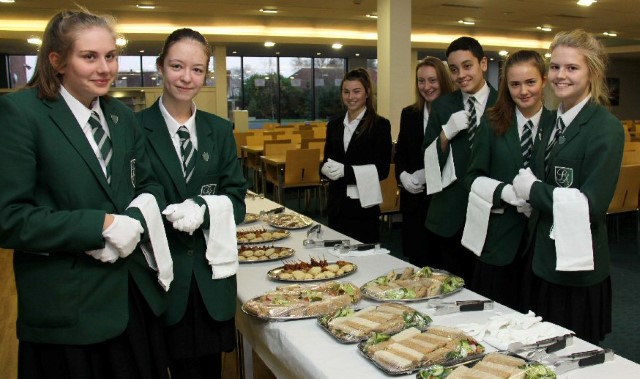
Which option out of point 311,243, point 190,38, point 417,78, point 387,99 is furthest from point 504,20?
point 190,38

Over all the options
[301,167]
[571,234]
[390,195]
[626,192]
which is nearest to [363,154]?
[571,234]

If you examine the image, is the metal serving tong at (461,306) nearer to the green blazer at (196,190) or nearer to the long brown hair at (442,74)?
the green blazer at (196,190)

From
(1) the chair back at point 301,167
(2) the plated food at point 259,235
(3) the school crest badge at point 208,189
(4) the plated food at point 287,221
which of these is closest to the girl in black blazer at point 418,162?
(4) the plated food at point 287,221

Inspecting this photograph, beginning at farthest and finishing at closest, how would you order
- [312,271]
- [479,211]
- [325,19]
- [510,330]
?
1. [325,19]
2. [479,211]
3. [312,271]
4. [510,330]

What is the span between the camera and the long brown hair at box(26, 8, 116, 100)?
1374 millimetres

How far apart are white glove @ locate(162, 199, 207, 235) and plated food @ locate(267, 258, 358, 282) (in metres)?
0.50

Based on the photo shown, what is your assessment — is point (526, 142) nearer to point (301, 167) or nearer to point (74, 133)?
point (74, 133)

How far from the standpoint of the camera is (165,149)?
1.66 m

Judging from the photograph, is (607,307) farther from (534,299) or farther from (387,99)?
(387,99)

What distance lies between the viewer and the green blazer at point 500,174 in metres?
2.10

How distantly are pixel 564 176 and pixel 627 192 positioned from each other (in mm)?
3509

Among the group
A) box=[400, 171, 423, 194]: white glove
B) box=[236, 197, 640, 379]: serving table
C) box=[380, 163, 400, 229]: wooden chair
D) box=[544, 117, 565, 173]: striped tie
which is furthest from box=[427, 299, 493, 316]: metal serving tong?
box=[380, 163, 400, 229]: wooden chair

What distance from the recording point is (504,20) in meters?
10.1

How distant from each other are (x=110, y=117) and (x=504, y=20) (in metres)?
9.72
